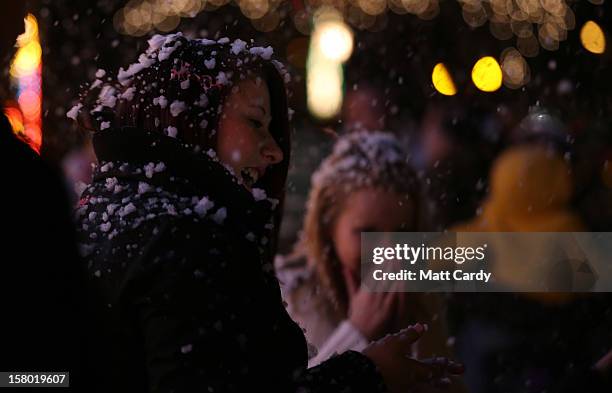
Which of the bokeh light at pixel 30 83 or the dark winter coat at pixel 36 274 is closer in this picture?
the dark winter coat at pixel 36 274

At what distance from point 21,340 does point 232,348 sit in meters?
0.62

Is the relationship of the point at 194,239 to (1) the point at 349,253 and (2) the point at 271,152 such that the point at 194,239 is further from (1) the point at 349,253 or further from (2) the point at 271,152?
(1) the point at 349,253

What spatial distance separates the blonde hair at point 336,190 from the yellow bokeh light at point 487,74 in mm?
3445

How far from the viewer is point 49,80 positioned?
784cm

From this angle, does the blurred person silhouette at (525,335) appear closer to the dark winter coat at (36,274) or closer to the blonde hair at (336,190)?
the blonde hair at (336,190)

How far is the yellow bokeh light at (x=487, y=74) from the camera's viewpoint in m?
8.33

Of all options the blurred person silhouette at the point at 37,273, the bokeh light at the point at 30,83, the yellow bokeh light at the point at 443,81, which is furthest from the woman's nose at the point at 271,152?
the yellow bokeh light at the point at 443,81

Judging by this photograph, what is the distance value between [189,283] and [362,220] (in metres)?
2.93

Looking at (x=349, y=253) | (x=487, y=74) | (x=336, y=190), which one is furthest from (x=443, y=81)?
(x=349, y=253)

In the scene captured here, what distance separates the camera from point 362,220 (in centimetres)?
482

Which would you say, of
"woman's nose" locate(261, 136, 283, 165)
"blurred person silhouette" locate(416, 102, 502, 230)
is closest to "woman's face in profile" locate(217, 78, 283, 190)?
"woman's nose" locate(261, 136, 283, 165)

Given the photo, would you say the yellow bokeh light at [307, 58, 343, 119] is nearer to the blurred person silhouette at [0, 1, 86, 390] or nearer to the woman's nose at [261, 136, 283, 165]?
the woman's nose at [261, 136, 283, 165]

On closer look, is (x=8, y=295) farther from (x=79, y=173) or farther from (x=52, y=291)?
(x=79, y=173)

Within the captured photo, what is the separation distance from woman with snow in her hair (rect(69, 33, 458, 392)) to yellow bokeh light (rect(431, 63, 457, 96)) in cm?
555
